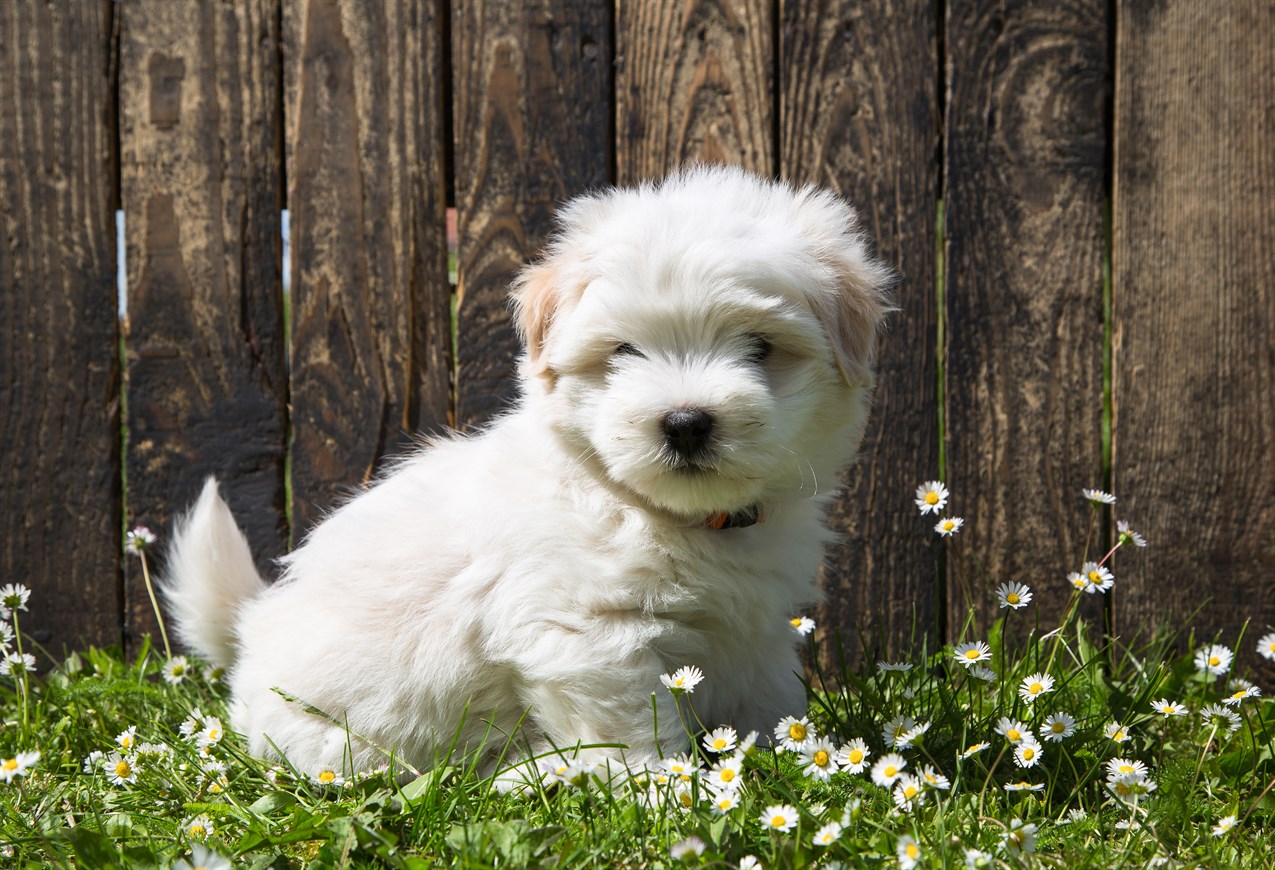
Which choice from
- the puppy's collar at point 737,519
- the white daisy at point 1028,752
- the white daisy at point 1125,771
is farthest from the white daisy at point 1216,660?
the puppy's collar at point 737,519

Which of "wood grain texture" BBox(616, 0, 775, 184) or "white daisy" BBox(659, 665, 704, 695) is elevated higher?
"wood grain texture" BBox(616, 0, 775, 184)

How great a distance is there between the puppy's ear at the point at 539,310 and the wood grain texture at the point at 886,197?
1113 mm

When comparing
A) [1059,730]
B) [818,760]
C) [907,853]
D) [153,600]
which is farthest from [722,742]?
[153,600]

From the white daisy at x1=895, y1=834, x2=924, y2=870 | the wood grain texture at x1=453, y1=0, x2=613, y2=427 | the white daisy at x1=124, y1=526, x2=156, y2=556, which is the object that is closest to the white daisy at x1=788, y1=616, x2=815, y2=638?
the white daisy at x1=895, y1=834, x2=924, y2=870

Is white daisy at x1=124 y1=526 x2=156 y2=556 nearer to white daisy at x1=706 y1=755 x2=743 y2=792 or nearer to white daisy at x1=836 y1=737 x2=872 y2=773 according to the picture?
white daisy at x1=706 y1=755 x2=743 y2=792

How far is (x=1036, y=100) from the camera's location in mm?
3330

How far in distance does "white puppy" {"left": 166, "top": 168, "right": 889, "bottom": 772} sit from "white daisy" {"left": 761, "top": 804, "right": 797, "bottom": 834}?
0.45 m

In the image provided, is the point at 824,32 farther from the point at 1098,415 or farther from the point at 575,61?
the point at 1098,415

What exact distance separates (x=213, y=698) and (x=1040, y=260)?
2922mm

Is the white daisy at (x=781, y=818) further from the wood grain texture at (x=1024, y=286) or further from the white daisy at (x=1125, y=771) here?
the wood grain texture at (x=1024, y=286)

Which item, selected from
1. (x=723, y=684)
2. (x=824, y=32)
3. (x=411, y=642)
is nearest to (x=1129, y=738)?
(x=723, y=684)

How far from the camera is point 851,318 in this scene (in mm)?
2588

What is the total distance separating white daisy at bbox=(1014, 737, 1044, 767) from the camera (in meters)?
2.26

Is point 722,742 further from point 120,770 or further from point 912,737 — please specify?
point 120,770
